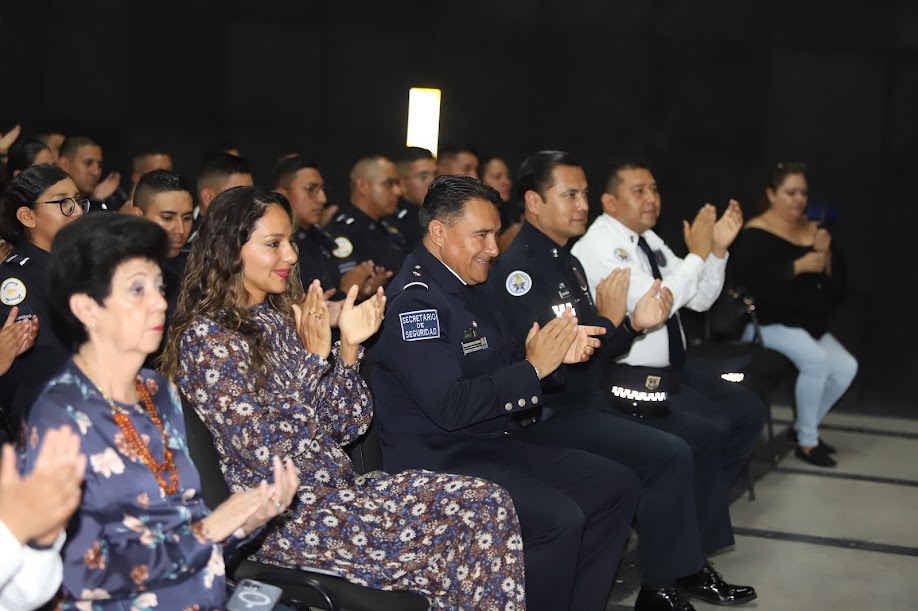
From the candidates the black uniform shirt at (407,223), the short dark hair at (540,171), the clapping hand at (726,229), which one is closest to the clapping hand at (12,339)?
the short dark hair at (540,171)

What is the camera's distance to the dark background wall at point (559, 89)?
22.6 ft

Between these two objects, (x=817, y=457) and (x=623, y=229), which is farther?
(x=817, y=457)

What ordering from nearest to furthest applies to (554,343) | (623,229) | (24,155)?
1. (554,343)
2. (623,229)
3. (24,155)

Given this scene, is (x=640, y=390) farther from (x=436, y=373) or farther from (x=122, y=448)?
(x=122, y=448)

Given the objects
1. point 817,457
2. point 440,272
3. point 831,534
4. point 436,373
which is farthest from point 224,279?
point 817,457

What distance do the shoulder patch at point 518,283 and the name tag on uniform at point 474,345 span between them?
1.93 ft

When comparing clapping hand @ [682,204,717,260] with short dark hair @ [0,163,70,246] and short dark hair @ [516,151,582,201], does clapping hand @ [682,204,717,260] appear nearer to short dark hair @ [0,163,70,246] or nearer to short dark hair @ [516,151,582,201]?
short dark hair @ [516,151,582,201]

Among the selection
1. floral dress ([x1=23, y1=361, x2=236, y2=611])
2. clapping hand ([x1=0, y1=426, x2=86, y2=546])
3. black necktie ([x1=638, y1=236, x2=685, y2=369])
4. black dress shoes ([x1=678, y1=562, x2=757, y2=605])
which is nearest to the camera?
clapping hand ([x1=0, y1=426, x2=86, y2=546])

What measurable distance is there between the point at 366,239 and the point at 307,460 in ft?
11.1

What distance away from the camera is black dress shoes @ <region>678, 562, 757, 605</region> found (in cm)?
377

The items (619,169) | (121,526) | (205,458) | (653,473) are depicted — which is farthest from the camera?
(619,169)

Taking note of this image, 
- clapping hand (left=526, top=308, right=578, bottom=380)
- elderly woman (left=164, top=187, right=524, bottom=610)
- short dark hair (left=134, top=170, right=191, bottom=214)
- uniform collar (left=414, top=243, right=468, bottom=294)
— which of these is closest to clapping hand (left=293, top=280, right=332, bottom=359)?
elderly woman (left=164, top=187, right=524, bottom=610)

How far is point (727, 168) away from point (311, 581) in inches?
198

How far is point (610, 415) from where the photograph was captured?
3.83m
